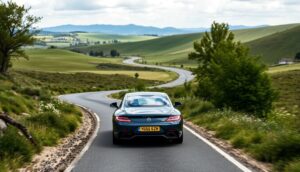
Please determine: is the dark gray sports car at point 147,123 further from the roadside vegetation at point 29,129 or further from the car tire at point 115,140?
the roadside vegetation at point 29,129

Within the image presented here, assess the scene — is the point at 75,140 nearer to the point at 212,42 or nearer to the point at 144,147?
the point at 144,147

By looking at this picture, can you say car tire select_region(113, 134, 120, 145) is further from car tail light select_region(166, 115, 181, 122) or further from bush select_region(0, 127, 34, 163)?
bush select_region(0, 127, 34, 163)

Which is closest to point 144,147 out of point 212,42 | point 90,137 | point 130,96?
point 130,96

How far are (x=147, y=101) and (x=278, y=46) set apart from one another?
16980 cm

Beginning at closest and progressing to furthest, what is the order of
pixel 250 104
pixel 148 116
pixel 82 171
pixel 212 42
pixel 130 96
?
1. pixel 82 171
2. pixel 148 116
3. pixel 130 96
4. pixel 250 104
5. pixel 212 42

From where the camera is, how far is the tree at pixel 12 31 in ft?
169

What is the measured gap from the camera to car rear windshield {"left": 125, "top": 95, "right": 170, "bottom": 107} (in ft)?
48.4

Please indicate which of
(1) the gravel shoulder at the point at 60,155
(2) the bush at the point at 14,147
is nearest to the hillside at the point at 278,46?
(1) the gravel shoulder at the point at 60,155

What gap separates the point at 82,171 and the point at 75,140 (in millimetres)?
5675

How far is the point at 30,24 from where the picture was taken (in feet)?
174

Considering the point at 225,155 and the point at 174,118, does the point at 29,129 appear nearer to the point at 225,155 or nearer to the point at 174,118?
the point at 174,118

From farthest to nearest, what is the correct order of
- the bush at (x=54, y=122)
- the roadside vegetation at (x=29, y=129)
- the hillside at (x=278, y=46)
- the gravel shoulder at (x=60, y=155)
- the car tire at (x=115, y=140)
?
the hillside at (x=278, y=46) < the bush at (x=54, y=122) < the car tire at (x=115, y=140) < the roadside vegetation at (x=29, y=129) < the gravel shoulder at (x=60, y=155)

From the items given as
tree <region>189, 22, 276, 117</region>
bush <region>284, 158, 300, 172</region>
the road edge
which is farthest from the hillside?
bush <region>284, 158, 300, 172</region>

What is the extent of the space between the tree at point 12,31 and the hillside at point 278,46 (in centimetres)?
11689
